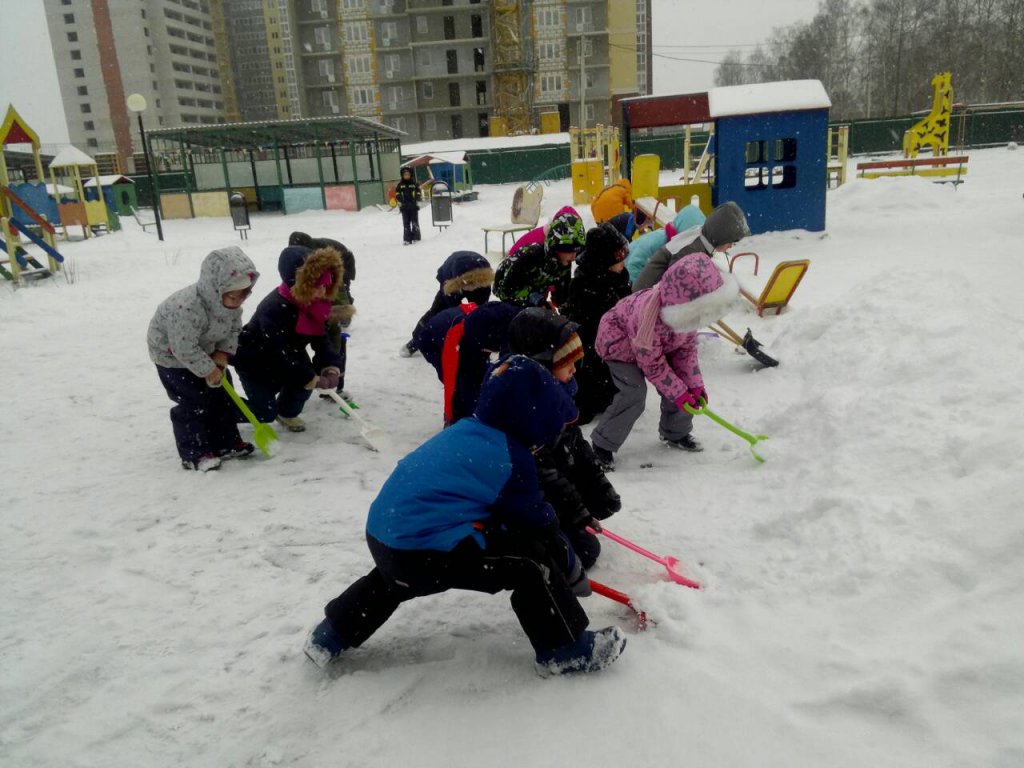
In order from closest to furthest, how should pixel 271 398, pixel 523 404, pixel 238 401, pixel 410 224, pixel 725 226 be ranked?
pixel 523 404 < pixel 725 226 < pixel 238 401 < pixel 271 398 < pixel 410 224

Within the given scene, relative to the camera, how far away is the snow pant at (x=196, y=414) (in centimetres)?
428

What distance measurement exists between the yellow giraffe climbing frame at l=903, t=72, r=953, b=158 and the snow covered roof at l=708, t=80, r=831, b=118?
10487 millimetres

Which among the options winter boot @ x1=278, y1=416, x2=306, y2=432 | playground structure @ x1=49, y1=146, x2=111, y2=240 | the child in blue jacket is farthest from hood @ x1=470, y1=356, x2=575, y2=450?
playground structure @ x1=49, y1=146, x2=111, y2=240

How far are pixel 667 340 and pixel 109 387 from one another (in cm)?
505

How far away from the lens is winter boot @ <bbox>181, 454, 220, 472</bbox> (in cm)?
434

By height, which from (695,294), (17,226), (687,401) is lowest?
(687,401)

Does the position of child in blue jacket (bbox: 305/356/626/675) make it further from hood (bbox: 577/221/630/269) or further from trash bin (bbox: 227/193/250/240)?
trash bin (bbox: 227/193/250/240)

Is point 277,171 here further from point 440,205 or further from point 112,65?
point 112,65

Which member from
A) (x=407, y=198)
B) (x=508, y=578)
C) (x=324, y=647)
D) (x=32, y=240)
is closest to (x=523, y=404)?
(x=508, y=578)

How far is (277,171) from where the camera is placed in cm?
2708

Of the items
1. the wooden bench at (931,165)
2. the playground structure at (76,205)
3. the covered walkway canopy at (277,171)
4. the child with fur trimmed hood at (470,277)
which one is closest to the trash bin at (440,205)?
the covered walkway canopy at (277,171)

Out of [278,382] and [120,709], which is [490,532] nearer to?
[120,709]

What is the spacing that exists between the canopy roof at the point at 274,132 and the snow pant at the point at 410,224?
10.5m

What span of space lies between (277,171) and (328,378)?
25.0 meters
